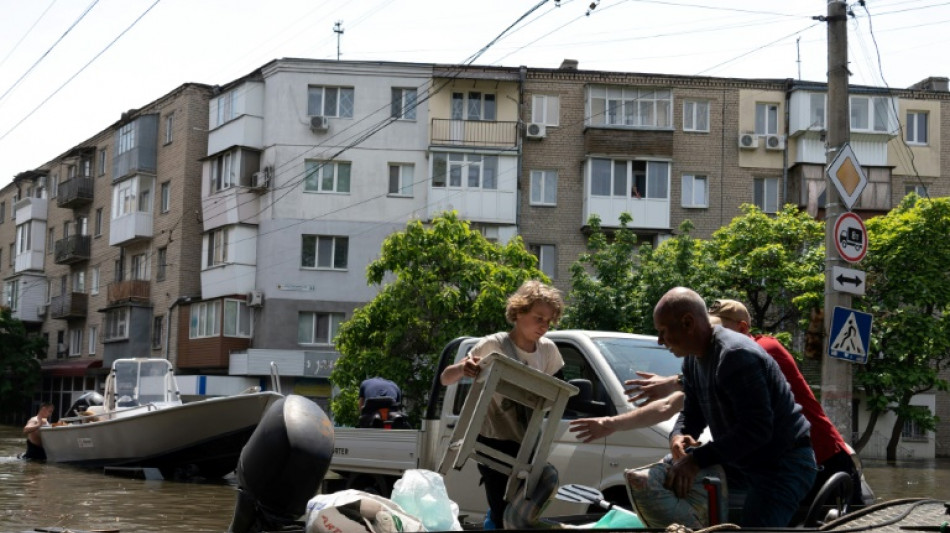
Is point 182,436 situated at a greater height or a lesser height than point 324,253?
lesser

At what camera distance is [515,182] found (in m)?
46.1

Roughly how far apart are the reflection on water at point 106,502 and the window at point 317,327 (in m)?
23.6

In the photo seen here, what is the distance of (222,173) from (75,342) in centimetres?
2113

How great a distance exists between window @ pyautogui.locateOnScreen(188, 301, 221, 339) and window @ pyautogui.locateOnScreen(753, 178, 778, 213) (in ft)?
72.6

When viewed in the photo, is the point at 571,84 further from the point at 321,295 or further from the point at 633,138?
the point at 321,295

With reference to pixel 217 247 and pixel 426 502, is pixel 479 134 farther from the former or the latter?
pixel 426 502

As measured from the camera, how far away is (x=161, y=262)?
2146 inches

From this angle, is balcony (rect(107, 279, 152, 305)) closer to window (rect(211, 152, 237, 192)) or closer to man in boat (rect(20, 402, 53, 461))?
window (rect(211, 152, 237, 192))

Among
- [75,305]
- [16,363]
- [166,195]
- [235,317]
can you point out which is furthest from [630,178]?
[16,363]

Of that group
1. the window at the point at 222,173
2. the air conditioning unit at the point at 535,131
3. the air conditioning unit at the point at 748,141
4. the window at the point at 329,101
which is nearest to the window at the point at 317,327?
the window at the point at 222,173

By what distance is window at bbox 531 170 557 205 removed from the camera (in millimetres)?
46562

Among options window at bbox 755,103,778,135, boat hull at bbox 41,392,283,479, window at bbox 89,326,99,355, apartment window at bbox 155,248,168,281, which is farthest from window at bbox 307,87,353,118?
boat hull at bbox 41,392,283,479

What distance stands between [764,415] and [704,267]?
3214 centimetres

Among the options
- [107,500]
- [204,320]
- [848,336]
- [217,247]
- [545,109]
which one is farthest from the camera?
[217,247]
